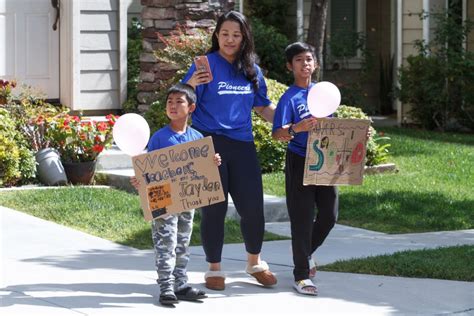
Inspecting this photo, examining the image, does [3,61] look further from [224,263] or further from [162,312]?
[162,312]

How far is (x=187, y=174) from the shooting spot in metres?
6.93

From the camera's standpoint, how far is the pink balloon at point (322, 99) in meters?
7.09

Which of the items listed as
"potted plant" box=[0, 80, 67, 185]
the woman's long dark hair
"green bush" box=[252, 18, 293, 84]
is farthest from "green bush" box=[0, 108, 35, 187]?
"green bush" box=[252, 18, 293, 84]

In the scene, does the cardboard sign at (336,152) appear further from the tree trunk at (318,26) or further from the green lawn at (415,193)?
the tree trunk at (318,26)

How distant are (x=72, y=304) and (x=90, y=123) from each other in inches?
214

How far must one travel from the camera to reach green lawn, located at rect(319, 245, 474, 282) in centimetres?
799

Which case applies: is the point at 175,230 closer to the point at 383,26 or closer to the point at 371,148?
the point at 371,148

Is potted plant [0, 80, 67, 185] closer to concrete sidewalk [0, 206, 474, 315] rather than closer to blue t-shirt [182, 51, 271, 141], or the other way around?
concrete sidewalk [0, 206, 474, 315]

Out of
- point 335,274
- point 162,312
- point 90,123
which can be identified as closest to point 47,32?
point 90,123

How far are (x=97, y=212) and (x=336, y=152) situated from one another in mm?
3315

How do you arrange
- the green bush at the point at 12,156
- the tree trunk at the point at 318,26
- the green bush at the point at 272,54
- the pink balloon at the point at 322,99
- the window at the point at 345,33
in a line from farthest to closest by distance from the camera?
1. the window at the point at 345,33
2. the green bush at the point at 272,54
3. the tree trunk at the point at 318,26
4. the green bush at the point at 12,156
5. the pink balloon at the point at 322,99

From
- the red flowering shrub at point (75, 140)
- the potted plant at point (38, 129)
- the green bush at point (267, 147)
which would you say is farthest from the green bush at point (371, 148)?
the potted plant at point (38, 129)

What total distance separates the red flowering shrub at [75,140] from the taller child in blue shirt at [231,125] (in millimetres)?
4632

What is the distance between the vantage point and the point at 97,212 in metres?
10.1
